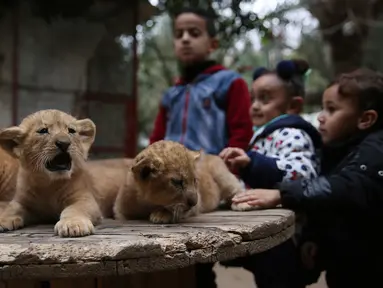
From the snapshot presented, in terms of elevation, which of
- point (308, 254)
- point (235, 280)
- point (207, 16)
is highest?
point (207, 16)

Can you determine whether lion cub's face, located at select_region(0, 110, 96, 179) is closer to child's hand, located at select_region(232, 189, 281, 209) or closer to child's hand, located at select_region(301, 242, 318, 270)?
child's hand, located at select_region(232, 189, 281, 209)

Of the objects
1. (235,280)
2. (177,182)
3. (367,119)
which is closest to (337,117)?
(367,119)

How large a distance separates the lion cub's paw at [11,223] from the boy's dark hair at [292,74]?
6.09 feet

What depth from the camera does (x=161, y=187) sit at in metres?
2.31

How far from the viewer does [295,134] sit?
313cm

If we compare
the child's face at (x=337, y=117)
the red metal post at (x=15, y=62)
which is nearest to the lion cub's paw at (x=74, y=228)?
the child's face at (x=337, y=117)

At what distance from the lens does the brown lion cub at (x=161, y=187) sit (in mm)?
2301

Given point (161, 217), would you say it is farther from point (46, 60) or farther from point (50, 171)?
point (46, 60)

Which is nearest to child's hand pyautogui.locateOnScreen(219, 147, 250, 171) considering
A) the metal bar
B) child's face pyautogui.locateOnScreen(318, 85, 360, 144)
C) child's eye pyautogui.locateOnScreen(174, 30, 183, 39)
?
child's face pyautogui.locateOnScreen(318, 85, 360, 144)

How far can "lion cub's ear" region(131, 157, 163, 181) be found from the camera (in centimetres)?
230

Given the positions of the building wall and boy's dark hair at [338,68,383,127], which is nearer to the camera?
boy's dark hair at [338,68,383,127]

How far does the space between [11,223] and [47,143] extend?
12.5 inches

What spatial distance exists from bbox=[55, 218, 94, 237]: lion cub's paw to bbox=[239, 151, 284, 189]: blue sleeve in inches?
44.2

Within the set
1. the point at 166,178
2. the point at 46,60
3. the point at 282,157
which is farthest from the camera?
the point at 46,60
